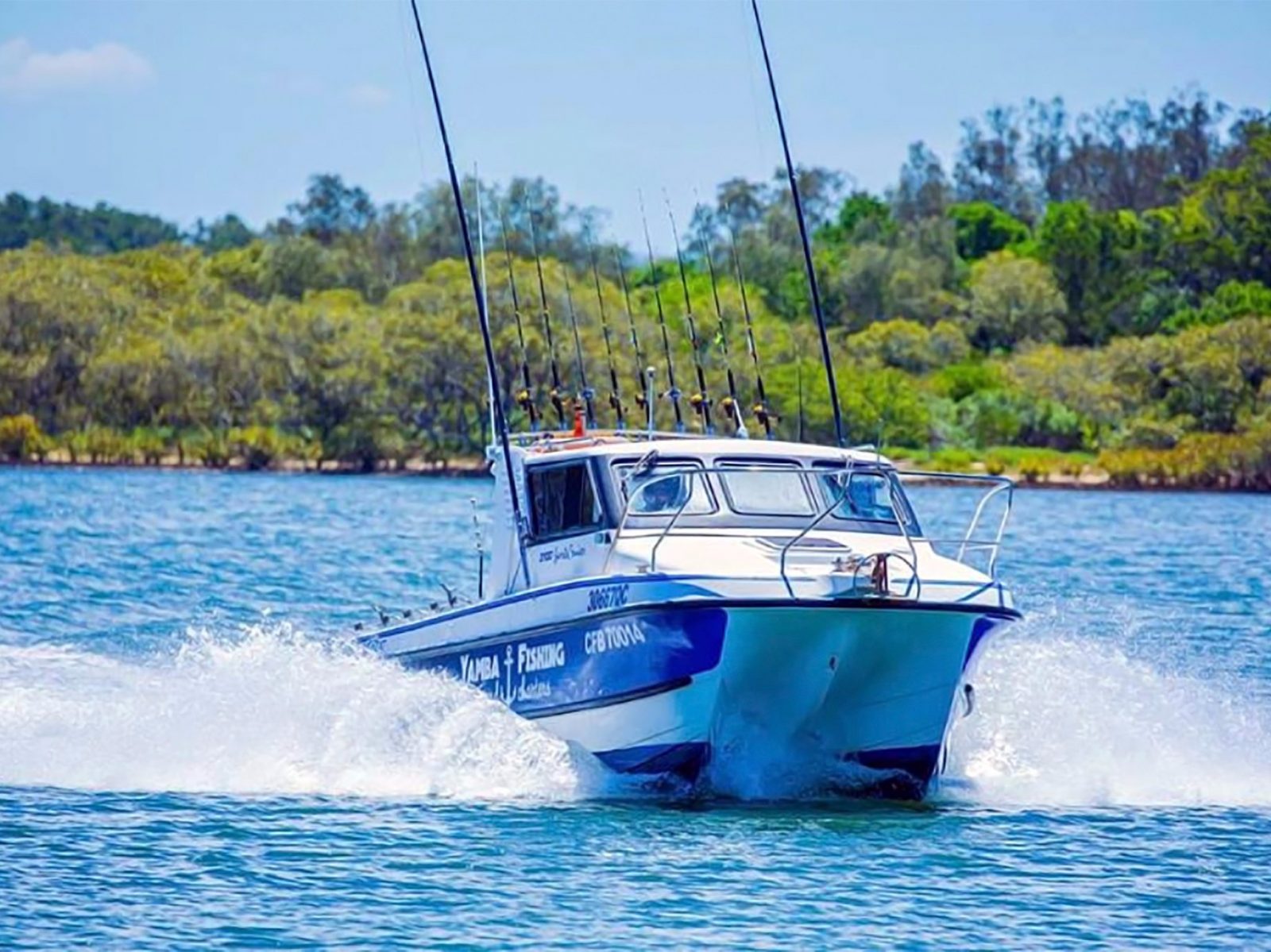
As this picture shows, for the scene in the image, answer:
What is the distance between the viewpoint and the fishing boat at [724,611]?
17469 millimetres

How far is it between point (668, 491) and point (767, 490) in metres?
0.78

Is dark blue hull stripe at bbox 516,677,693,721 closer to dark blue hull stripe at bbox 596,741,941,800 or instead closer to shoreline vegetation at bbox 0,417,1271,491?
dark blue hull stripe at bbox 596,741,941,800

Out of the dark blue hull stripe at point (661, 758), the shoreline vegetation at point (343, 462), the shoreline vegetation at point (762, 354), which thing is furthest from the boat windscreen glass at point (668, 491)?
the shoreline vegetation at point (343, 462)

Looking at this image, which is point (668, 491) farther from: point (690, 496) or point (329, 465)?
point (329, 465)

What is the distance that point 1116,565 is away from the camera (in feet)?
148

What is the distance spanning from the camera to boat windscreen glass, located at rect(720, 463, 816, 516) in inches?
755

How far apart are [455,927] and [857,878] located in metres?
2.85

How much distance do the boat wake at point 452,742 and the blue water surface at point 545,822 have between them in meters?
0.03

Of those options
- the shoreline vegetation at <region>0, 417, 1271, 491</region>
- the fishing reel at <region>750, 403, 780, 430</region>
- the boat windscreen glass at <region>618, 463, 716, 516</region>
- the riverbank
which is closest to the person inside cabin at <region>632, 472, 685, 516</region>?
the boat windscreen glass at <region>618, 463, 716, 516</region>

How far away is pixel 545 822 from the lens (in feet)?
57.9

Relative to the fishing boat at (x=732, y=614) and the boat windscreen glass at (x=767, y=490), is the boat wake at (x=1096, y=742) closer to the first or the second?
the fishing boat at (x=732, y=614)

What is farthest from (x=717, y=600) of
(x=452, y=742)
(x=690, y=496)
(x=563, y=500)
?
(x=452, y=742)

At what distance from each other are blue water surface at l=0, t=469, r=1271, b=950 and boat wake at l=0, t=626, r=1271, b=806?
3 centimetres

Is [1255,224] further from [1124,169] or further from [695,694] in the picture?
[695,694]
